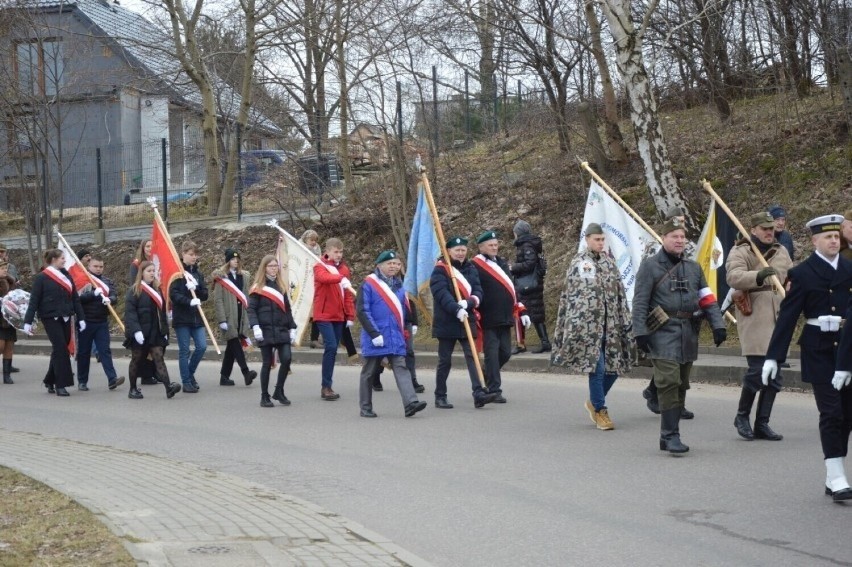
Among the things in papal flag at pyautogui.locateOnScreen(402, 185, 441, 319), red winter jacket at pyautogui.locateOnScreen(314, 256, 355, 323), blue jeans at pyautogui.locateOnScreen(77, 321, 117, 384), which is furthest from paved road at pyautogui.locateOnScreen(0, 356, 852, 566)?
papal flag at pyautogui.locateOnScreen(402, 185, 441, 319)

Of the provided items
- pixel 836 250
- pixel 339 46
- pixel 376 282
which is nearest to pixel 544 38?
pixel 339 46

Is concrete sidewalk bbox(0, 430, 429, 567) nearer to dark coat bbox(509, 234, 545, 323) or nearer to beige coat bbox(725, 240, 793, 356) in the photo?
beige coat bbox(725, 240, 793, 356)

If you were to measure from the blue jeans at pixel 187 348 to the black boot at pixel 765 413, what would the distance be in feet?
25.4

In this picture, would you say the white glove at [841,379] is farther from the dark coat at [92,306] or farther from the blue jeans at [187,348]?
the dark coat at [92,306]

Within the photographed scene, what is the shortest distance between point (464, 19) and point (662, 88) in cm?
541

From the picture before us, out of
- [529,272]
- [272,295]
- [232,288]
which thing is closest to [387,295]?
[272,295]

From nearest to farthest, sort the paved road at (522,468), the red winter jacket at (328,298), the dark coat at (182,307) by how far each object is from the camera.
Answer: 1. the paved road at (522,468)
2. the red winter jacket at (328,298)
3. the dark coat at (182,307)

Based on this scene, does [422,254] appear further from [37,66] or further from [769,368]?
[37,66]

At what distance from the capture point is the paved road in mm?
7008

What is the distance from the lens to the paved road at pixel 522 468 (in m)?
7.01

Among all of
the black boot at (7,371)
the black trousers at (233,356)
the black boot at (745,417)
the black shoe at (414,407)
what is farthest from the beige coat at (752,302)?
the black boot at (7,371)

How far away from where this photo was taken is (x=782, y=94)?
23.5 m

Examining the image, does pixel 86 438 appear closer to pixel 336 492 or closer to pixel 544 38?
pixel 336 492

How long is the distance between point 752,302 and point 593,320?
56.4 inches
